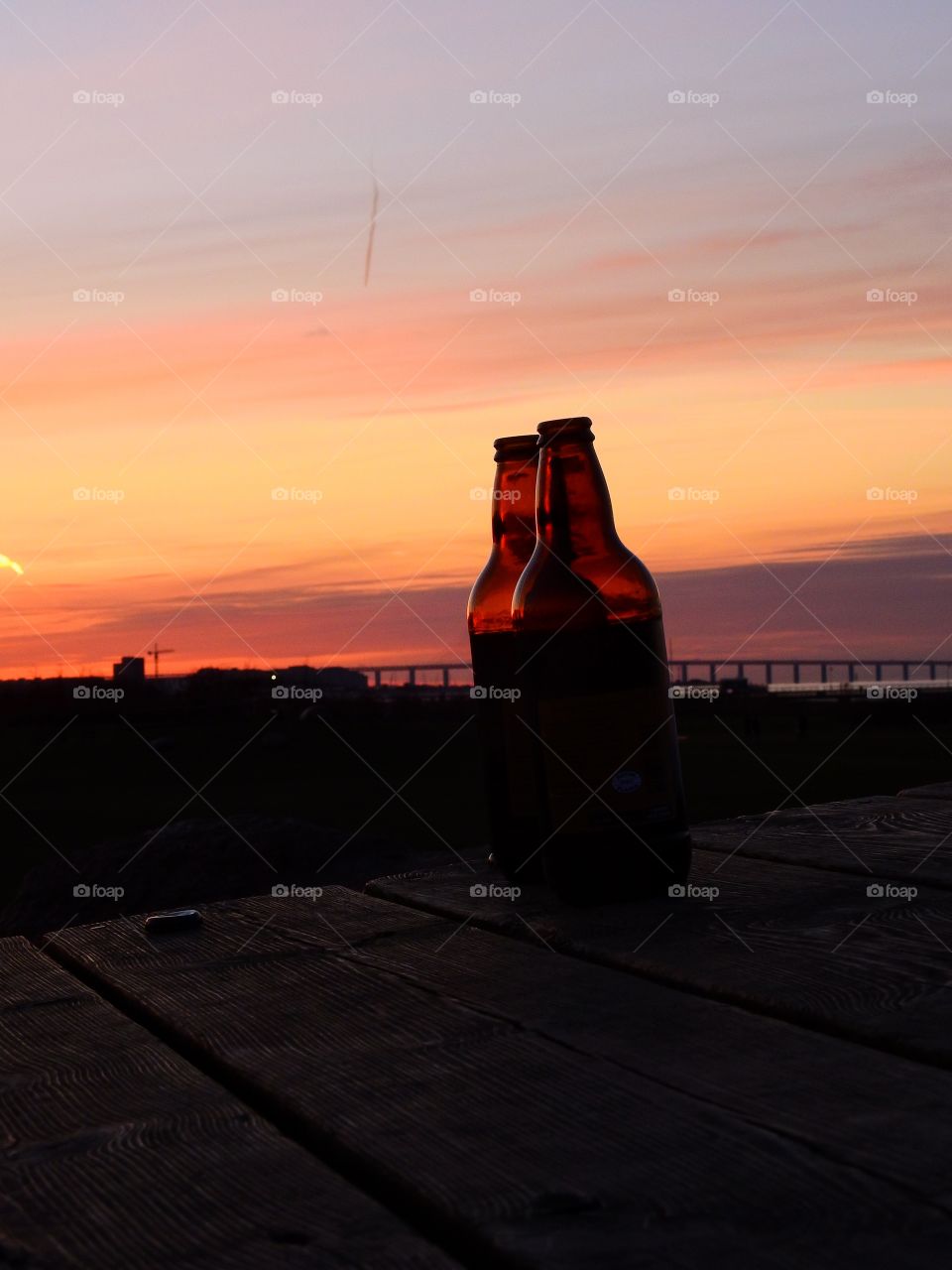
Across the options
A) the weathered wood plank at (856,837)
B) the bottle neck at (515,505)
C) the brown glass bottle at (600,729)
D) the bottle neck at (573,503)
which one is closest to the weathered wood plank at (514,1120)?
the brown glass bottle at (600,729)

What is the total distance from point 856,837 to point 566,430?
78 cm

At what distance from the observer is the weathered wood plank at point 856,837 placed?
1.94 m

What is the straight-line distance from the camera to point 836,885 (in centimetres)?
179

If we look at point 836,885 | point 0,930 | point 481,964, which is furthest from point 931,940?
point 0,930

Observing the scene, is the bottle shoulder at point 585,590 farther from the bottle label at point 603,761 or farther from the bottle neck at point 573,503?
the bottle label at point 603,761

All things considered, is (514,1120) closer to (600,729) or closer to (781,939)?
(781,939)

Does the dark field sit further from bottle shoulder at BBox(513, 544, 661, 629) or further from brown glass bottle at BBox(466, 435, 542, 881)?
bottle shoulder at BBox(513, 544, 661, 629)

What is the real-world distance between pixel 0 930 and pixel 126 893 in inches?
33.5

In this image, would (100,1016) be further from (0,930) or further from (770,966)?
(0,930)

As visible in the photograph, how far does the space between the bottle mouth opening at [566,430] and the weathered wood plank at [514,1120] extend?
909 millimetres

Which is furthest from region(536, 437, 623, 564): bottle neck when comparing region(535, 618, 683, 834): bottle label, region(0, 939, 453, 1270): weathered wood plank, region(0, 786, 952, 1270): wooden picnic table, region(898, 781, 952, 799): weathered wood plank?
region(0, 939, 453, 1270): weathered wood plank

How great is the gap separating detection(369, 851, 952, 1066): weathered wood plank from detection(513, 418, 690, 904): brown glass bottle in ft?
0.19

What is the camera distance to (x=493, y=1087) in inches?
40.4

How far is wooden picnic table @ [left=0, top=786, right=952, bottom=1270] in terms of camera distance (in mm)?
792
